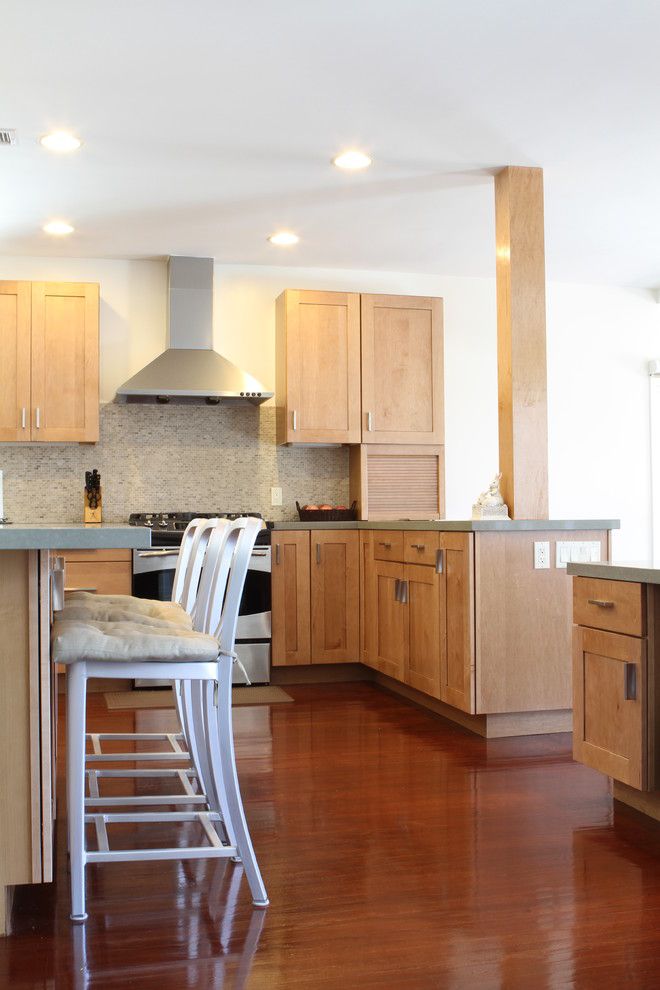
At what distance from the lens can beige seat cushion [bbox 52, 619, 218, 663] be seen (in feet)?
6.97

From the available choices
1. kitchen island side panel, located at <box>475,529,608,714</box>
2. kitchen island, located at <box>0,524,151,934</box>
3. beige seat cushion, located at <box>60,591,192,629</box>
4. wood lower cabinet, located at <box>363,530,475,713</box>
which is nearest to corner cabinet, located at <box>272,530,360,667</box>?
wood lower cabinet, located at <box>363,530,475,713</box>

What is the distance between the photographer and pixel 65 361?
18.4 feet

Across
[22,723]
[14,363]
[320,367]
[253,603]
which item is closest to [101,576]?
[253,603]

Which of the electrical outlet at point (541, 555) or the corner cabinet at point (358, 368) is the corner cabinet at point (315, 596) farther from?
the electrical outlet at point (541, 555)

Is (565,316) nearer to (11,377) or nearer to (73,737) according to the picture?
(11,377)

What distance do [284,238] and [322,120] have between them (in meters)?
1.66

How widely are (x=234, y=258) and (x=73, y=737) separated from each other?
4379 mm

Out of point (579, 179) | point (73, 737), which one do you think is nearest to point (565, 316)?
point (579, 179)

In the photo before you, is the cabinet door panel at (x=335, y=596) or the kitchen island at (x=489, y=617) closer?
the kitchen island at (x=489, y=617)

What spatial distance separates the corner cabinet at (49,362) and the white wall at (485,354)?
0.35 meters

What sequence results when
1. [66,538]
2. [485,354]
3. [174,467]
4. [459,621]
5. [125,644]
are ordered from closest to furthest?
[66,538]
[125,644]
[459,621]
[174,467]
[485,354]

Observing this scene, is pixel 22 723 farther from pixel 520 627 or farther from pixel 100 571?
pixel 100 571

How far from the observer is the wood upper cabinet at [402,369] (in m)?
5.93

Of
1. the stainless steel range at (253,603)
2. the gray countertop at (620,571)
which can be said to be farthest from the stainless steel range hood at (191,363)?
the gray countertop at (620,571)
